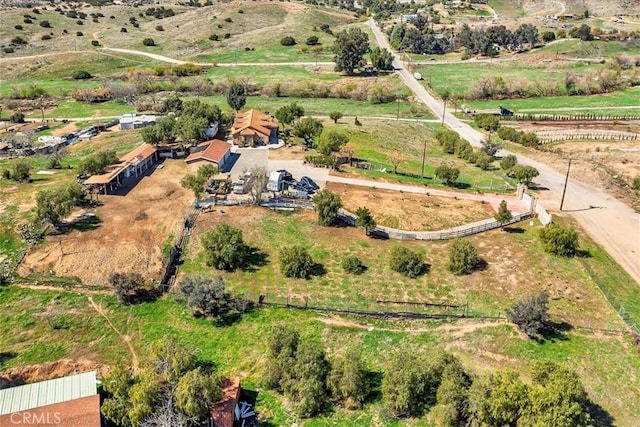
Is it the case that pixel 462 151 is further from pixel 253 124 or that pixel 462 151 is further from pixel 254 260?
pixel 254 260

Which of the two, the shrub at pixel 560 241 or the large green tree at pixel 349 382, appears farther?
the shrub at pixel 560 241

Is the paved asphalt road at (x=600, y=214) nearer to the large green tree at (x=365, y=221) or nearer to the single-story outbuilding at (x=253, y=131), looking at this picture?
the large green tree at (x=365, y=221)

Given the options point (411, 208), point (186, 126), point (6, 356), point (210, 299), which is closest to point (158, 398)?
point (210, 299)

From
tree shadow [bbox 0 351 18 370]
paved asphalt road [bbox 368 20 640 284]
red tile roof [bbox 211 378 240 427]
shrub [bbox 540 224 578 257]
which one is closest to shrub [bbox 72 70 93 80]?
paved asphalt road [bbox 368 20 640 284]

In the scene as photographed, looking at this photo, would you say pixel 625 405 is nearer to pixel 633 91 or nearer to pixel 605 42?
pixel 633 91

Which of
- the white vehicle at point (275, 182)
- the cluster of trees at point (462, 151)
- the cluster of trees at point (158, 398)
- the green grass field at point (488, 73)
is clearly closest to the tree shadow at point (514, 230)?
the cluster of trees at point (462, 151)

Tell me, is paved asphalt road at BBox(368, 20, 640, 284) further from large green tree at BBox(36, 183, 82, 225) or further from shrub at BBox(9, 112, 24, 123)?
shrub at BBox(9, 112, 24, 123)

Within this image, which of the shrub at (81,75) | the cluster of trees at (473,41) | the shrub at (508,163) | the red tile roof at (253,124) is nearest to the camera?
the shrub at (508,163)
